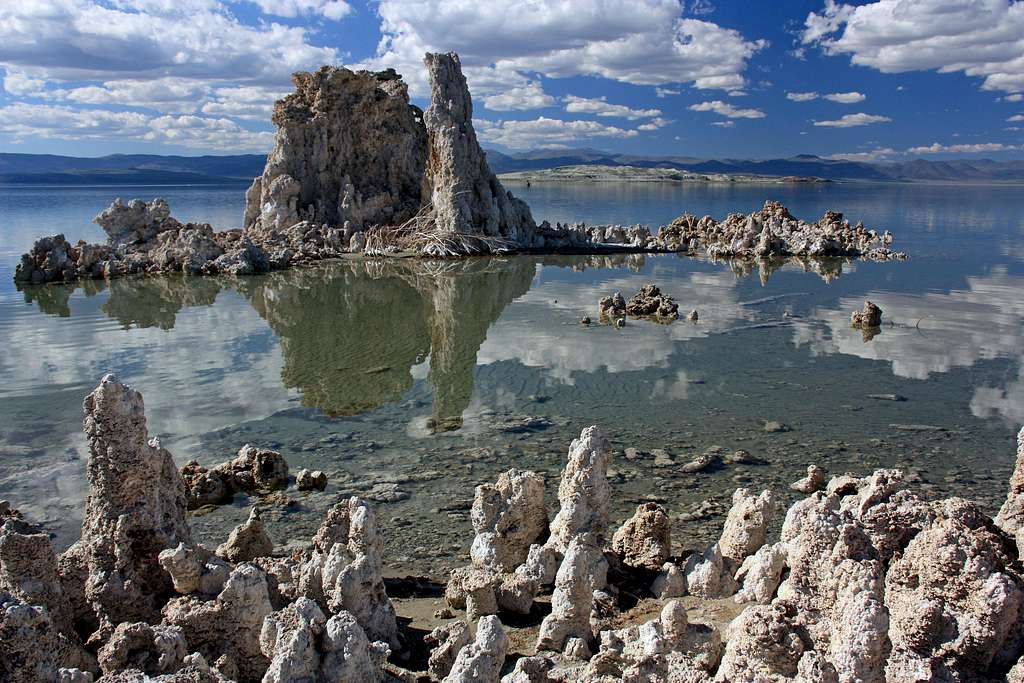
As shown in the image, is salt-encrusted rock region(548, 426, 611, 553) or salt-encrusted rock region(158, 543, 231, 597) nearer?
salt-encrusted rock region(158, 543, 231, 597)

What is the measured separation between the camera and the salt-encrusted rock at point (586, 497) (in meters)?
6.27

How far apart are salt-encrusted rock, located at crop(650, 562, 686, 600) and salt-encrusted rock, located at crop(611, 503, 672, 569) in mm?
338

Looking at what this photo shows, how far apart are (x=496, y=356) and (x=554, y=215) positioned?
141 feet

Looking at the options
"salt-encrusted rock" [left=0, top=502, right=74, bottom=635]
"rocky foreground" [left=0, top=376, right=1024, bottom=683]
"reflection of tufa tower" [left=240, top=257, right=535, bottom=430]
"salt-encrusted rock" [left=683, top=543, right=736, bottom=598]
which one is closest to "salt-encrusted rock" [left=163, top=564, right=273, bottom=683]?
"rocky foreground" [left=0, top=376, right=1024, bottom=683]

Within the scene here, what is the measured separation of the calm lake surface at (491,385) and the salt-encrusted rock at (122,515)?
219 cm

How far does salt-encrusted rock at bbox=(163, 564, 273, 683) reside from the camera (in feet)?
15.6

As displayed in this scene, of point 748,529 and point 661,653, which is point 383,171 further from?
point 661,653

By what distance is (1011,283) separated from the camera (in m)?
23.3

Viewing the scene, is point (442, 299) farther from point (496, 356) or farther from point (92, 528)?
point (92, 528)

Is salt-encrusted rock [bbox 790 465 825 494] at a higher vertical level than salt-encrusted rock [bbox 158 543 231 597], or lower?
lower

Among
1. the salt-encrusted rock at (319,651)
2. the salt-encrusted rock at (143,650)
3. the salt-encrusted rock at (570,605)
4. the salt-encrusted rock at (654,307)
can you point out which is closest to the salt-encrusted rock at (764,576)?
the salt-encrusted rock at (570,605)

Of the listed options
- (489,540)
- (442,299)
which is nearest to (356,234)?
(442,299)

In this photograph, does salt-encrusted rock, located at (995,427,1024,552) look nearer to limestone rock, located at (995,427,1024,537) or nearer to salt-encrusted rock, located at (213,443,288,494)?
limestone rock, located at (995,427,1024,537)

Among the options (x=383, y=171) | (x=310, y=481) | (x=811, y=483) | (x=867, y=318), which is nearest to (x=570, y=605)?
Answer: (x=811, y=483)
